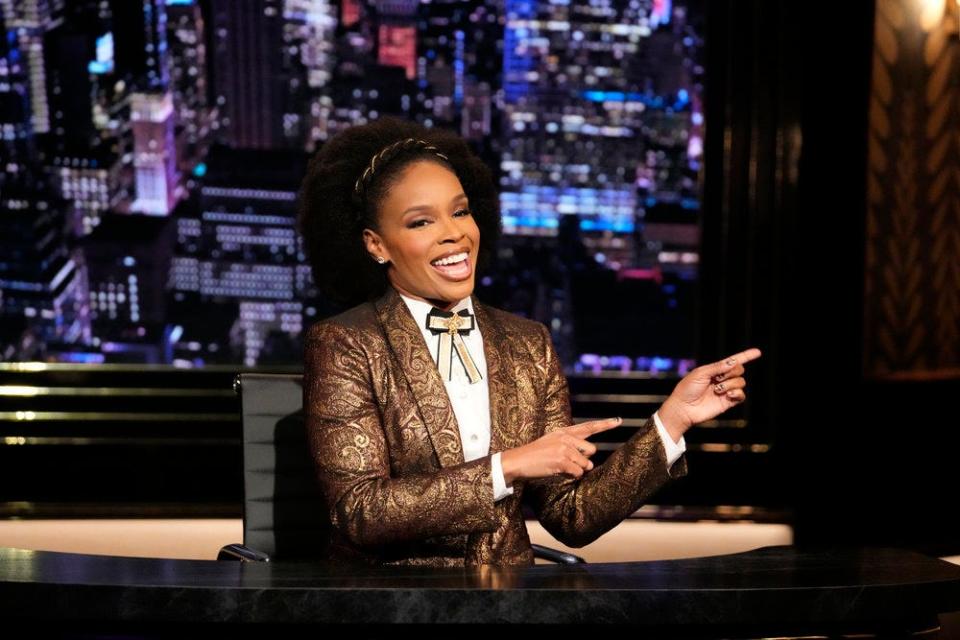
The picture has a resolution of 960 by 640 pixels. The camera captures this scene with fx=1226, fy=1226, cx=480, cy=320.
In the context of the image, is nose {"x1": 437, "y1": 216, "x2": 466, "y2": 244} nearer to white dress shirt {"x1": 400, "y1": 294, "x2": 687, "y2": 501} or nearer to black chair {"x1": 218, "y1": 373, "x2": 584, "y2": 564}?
white dress shirt {"x1": 400, "y1": 294, "x2": 687, "y2": 501}

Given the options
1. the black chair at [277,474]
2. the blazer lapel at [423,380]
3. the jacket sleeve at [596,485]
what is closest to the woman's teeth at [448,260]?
the blazer lapel at [423,380]

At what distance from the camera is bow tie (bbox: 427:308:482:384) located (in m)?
2.17

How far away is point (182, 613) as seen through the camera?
1485 millimetres

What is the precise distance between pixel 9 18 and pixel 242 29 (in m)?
0.84

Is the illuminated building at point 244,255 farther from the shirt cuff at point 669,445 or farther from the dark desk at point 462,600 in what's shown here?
the dark desk at point 462,600

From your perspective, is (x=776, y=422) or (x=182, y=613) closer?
(x=182, y=613)

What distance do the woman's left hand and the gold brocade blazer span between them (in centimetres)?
6

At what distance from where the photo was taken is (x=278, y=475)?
2.60m

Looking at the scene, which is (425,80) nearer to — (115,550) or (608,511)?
(115,550)

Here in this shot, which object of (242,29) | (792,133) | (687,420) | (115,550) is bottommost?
(115,550)

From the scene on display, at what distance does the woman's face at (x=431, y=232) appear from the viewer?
83.6 inches

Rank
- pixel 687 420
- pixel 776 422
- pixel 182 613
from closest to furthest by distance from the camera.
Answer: pixel 182 613
pixel 687 420
pixel 776 422

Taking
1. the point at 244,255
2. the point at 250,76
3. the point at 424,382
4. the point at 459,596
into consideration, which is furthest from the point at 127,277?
the point at 459,596

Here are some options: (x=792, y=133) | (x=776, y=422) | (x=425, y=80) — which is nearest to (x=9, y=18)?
(x=425, y=80)
